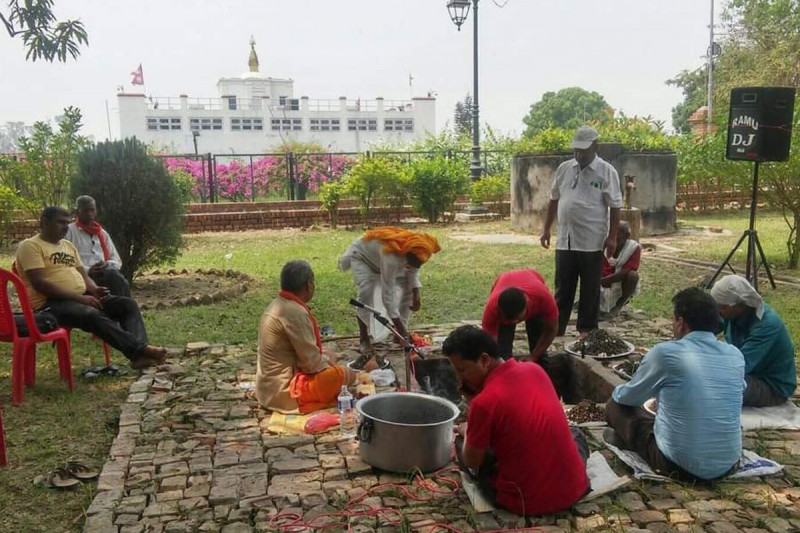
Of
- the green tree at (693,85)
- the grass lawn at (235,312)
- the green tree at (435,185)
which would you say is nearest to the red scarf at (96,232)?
the grass lawn at (235,312)

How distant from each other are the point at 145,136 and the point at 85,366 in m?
47.9

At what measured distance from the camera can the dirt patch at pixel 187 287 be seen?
8.02 meters

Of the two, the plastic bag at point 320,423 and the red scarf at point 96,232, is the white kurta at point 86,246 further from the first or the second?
the plastic bag at point 320,423

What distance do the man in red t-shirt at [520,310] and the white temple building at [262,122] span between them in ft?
143

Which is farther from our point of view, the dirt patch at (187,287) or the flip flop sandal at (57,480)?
the dirt patch at (187,287)

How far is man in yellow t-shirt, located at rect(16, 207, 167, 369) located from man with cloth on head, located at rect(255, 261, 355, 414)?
1560 millimetres

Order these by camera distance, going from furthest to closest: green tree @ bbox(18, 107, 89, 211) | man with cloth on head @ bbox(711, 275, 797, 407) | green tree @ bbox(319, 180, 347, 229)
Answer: green tree @ bbox(319, 180, 347, 229), green tree @ bbox(18, 107, 89, 211), man with cloth on head @ bbox(711, 275, 797, 407)

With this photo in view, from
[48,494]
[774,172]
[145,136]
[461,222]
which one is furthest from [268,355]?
[145,136]

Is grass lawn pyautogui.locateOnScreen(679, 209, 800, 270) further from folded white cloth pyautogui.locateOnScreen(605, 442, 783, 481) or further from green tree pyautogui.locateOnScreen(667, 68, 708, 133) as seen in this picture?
green tree pyautogui.locateOnScreen(667, 68, 708, 133)

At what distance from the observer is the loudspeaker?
746cm

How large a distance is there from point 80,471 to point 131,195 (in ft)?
17.5

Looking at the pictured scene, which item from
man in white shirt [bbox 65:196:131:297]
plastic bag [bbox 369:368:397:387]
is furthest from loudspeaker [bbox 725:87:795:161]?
man in white shirt [bbox 65:196:131:297]

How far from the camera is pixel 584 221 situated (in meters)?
6.16

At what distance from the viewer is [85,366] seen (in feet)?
19.1
